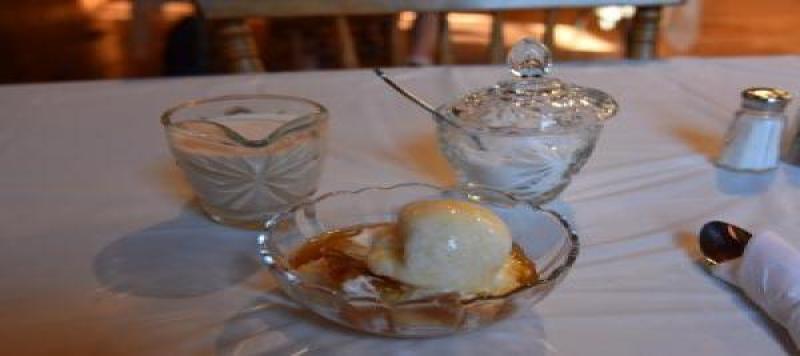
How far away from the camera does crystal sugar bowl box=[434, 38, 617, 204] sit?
55 centimetres

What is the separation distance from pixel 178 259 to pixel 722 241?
1.21 ft

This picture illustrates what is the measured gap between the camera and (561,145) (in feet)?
1.82

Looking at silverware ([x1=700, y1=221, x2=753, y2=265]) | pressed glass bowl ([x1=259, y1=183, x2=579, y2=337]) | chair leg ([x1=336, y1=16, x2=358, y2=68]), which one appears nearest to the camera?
pressed glass bowl ([x1=259, y1=183, x2=579, y2=337])

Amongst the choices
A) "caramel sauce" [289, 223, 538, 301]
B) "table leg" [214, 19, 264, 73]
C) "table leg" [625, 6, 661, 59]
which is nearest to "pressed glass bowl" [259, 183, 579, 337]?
"caramel sauce" [289, 223, 538, 301]

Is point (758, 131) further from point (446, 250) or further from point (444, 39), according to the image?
point (444, 39)

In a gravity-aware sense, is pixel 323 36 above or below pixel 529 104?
below

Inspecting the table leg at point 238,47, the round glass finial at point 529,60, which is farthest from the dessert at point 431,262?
the table leg at point 238,47

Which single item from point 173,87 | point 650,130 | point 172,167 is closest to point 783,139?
point 650,130

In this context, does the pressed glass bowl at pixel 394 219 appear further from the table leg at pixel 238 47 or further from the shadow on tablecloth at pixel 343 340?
the table leg at pixel 238 47

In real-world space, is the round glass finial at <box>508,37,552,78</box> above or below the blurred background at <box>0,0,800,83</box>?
above

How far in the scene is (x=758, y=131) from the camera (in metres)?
0.63

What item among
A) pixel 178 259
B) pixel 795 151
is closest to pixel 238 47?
pixel 178 259

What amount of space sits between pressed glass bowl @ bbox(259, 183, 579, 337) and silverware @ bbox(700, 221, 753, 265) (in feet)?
0.36

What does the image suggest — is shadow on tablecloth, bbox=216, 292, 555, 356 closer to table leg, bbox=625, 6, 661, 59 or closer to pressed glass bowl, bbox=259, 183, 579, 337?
pressed glass bowl, bbox=259, 183, 579, 337
